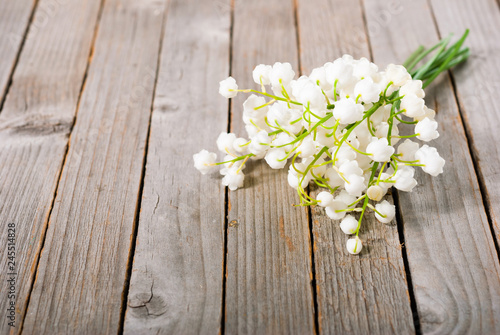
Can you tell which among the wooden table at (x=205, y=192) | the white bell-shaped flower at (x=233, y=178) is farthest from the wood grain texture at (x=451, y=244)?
the white bell-shaped flower at (x=233, y=178)

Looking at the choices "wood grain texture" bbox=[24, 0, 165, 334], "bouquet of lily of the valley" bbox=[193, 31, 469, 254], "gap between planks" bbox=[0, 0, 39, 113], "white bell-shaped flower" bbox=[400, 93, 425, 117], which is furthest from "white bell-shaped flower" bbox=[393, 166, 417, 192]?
"gap between planks" bbox=[0, 0, 39, 113]

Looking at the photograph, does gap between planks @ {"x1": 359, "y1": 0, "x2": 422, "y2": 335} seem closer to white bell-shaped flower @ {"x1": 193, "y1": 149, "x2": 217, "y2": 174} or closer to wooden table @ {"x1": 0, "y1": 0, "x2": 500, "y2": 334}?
wooden table @ {"x1": 0, "y1": 0, "x2": 500, "y2": 334}

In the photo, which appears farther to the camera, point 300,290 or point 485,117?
point 485,117

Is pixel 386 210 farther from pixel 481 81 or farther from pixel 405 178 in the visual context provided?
pixel 481 81

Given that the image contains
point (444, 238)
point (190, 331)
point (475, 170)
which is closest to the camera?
point (190, 331)

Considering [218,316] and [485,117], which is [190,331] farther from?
[485,117]

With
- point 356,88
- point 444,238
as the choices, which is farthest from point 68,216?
point 444,238

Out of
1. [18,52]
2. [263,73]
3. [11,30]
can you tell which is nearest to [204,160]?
[263,73]
